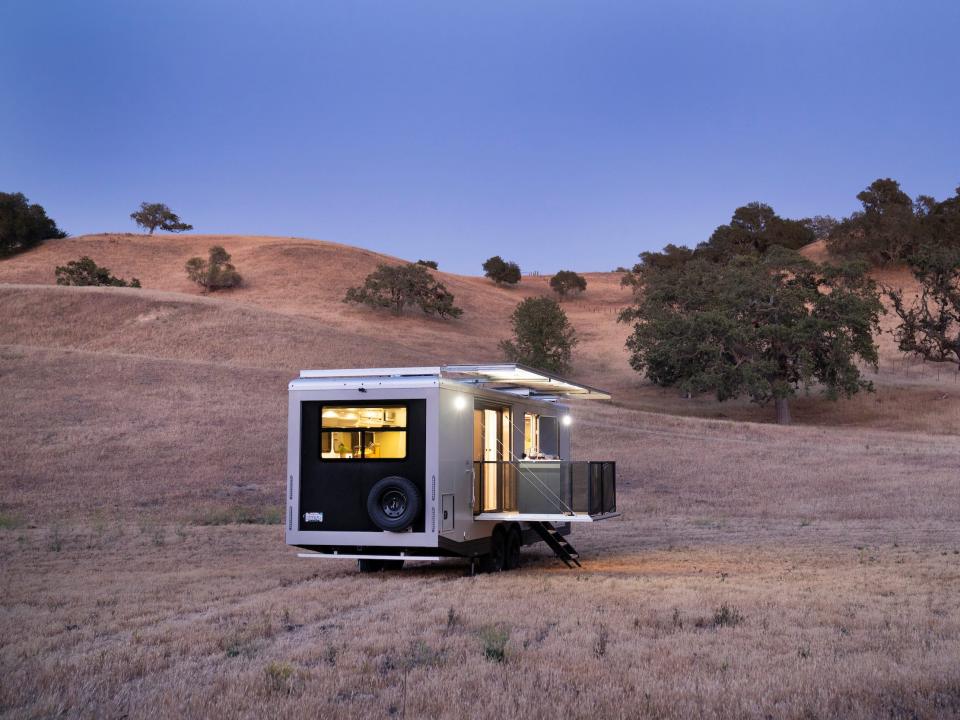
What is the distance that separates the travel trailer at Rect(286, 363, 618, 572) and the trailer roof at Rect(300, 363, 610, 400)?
0.03m

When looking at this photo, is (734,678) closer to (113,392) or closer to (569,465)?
(569,465)

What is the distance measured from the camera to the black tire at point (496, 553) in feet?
51.9

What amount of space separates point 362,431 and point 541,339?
43.8 meters

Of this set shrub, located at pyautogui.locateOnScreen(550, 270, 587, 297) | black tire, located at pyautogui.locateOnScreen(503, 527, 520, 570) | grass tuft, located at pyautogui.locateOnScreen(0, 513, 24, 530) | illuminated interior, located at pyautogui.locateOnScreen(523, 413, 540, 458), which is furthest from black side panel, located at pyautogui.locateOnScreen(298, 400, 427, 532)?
shrub, located at pyautogui.locateOnScreen(550, 270, 587, 297)

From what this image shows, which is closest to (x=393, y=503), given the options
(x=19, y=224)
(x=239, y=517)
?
(x=239, y=517)

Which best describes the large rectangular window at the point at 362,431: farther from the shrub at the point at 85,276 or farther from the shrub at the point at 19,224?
the shrub at the point at 19,224

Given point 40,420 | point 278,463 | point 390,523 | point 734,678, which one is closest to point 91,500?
point 278,463

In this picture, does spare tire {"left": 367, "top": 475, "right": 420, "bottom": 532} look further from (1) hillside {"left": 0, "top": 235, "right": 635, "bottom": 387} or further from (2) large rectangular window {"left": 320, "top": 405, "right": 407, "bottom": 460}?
(1) hillside {"left": 0, "top": 235, "right": 635, "bottom": 387}

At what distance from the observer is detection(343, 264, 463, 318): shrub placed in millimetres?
71312

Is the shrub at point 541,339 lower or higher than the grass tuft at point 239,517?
higher

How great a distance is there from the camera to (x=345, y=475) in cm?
1430

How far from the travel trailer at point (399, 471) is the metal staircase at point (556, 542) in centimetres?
85

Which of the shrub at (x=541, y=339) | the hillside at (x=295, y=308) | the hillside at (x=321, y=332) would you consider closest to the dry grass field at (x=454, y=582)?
the hillside at (x=321, y=332)

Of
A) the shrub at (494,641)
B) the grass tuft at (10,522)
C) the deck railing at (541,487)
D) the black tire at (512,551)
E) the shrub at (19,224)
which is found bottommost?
the grass tuft at (10,522)
